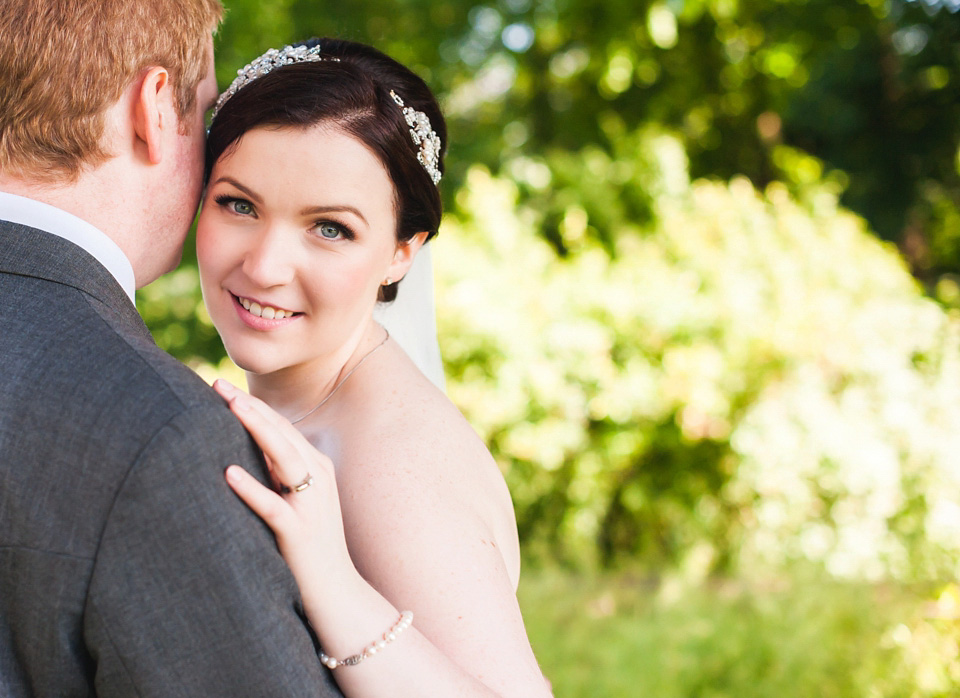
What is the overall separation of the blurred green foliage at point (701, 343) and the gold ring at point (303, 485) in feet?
15.8

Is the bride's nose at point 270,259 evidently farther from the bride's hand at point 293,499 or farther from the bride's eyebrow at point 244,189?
the bride's hand at point 293,499

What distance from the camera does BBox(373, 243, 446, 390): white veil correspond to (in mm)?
2756

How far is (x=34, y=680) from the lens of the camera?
1.16 meters

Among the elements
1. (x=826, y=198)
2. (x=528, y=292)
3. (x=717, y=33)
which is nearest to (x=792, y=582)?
(x=528, y=292)

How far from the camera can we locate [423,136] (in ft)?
6.79

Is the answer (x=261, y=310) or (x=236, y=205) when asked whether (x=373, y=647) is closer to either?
(x=261, y=310)

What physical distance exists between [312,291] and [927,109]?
8185 mm

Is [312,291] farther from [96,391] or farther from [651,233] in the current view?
[651,233]

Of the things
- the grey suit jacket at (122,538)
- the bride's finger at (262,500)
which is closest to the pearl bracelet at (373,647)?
the grey suit jacket at (122,538)

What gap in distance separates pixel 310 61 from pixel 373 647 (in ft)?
4.18

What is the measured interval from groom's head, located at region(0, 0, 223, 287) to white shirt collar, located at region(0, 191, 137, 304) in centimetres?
2

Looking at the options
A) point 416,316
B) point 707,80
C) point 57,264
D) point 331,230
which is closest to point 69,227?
point 57,264

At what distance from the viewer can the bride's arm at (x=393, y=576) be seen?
4.25 ft

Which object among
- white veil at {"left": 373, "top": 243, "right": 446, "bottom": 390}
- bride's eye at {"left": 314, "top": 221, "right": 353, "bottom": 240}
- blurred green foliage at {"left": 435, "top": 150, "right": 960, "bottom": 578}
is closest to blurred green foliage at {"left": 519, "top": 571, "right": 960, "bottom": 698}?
blurred green foliage at {"left": 435, "top": 150, "right": 960, "bottom": 578}
